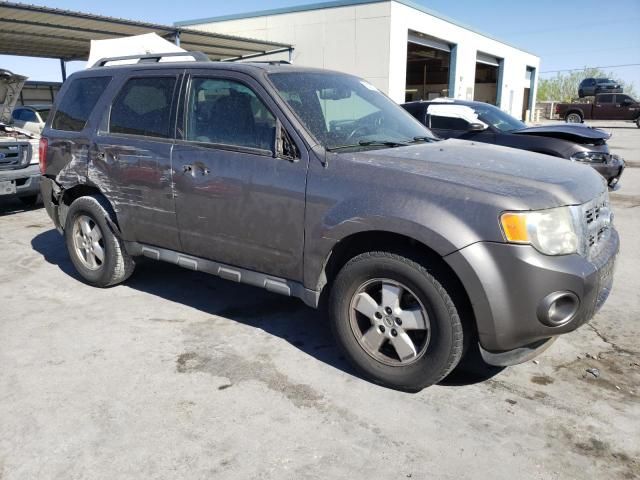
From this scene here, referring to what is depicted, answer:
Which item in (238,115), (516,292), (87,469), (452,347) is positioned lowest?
(87,469)

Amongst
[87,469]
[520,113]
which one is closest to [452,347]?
[87,469]

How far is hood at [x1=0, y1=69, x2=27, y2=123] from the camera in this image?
851 cm

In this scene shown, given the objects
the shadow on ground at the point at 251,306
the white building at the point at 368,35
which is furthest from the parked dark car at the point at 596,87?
the shadow on ground at the point at 251,306

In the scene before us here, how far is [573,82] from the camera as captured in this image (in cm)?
9088

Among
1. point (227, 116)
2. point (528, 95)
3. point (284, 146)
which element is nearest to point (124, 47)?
point (227, 116)

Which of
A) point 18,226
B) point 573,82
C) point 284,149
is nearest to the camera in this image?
point 284,149

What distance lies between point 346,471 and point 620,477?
1225mm

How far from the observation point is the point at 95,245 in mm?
4723

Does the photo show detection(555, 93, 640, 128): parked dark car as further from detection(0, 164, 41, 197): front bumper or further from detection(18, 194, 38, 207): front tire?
detection(0, 164, 41, 197): front bumper

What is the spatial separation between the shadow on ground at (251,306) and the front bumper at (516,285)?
653 mm

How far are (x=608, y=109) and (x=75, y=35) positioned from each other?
100 feet

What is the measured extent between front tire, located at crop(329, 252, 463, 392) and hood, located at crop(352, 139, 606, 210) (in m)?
0.50

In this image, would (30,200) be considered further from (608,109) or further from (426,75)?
(608,109)

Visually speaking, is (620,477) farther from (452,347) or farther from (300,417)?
(300,417)
